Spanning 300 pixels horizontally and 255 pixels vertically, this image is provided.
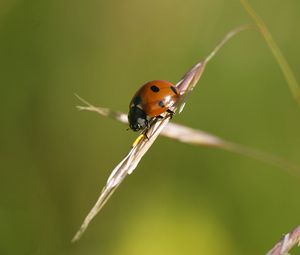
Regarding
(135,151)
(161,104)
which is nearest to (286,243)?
(135,151)

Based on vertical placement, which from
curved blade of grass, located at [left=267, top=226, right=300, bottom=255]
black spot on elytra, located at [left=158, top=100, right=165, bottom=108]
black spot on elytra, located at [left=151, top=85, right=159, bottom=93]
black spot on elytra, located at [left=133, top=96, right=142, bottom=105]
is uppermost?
black spot on elytra, located at [left=151, top=85, right=159, bottom=93]

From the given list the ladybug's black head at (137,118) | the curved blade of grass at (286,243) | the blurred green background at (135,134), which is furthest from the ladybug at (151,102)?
the blurred green background at (135,134)

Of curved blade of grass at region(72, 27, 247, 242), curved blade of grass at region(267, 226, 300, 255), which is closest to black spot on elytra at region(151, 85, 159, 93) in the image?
curved blade of grass at region(72, 27, 247, 242)

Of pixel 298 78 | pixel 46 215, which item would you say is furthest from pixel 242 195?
pixel 46 215

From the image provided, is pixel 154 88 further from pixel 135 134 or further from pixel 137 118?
pixel 135 134

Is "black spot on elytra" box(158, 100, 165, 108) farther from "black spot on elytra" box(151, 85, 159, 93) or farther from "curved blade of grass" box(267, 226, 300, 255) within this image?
"curved blade of grass" box(267, 226, 300, 255)

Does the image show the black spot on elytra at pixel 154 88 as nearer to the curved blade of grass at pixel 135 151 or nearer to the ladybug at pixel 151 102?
the ladybug at pixel 151 102
